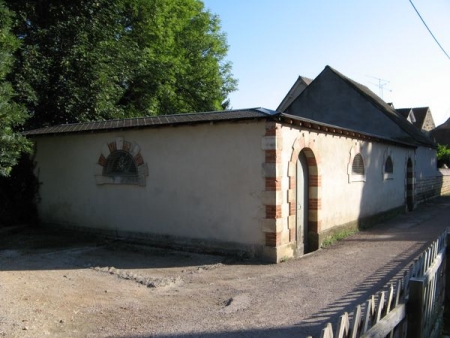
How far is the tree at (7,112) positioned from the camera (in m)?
8.49

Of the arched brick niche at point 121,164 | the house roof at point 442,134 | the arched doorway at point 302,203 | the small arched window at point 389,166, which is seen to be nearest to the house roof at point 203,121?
the arched brick niche at point 121,164

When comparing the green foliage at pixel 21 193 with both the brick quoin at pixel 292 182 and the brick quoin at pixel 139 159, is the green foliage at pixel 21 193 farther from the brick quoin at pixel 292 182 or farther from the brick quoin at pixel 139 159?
the brick quoin at pixel 292 182

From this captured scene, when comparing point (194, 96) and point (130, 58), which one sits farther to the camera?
point (194, 96)

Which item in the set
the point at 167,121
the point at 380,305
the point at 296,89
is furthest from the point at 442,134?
the point at 380,305

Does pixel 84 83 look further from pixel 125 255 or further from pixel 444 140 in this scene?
pixel 444 140

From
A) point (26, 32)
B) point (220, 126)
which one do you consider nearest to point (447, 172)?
point (220, 126)

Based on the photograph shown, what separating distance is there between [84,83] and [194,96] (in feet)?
25.6

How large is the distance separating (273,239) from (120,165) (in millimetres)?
4571

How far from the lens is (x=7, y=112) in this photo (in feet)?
27.7

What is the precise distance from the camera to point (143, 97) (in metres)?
16.9

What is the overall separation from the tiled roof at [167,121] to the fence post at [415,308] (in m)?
4.36

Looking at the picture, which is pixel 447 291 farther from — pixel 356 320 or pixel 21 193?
pixel 21 193

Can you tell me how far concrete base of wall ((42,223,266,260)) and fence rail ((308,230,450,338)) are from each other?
11.7 ft

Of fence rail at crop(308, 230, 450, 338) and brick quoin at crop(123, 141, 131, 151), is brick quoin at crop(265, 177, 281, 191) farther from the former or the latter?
brick quoin at crop(123, 141, 131, 151)
